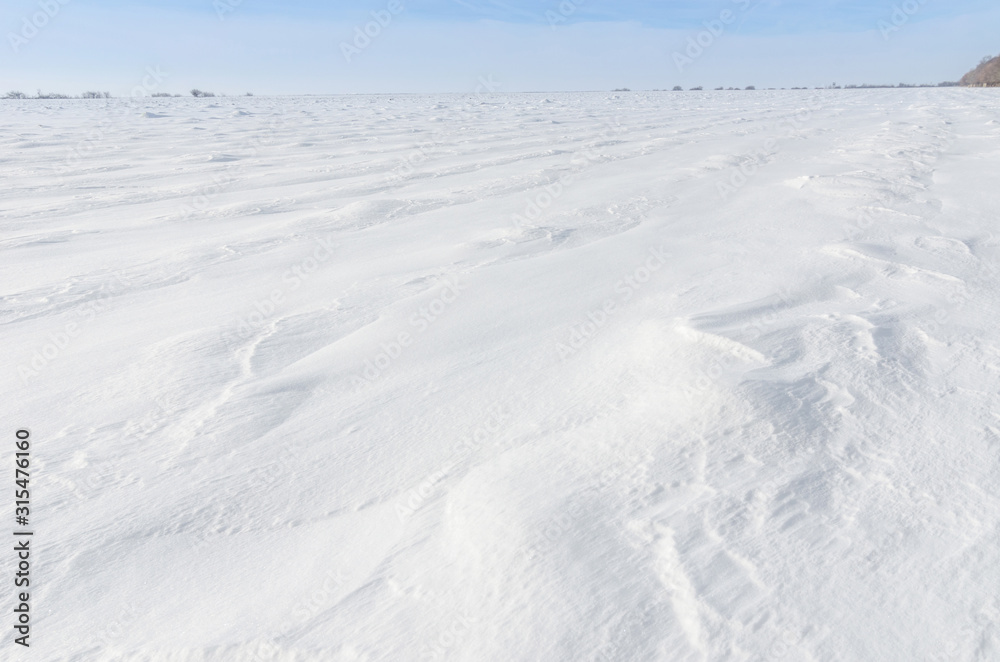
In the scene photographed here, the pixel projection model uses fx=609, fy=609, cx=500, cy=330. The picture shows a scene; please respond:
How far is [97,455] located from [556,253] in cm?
248

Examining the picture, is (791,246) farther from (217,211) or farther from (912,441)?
(217,211)

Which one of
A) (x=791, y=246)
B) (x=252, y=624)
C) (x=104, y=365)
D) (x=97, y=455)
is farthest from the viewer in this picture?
(x=791, y=246)

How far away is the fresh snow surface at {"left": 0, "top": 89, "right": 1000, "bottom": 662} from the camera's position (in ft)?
3.80

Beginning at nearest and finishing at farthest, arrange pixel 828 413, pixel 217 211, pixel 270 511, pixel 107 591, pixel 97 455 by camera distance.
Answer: pixel 107 591
pixel 270 511
pixel 828 413
pixel 97 455
pixel 217 211

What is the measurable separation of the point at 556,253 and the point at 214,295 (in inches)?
73.2

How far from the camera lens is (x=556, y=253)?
3568 mm

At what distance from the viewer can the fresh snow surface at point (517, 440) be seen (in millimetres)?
1157

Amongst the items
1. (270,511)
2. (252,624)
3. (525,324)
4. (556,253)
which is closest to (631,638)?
(252,624)

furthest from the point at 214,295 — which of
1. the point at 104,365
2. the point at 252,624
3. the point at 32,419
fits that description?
the point at 252,624

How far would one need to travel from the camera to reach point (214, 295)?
3.06 meters

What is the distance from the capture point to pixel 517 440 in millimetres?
1737

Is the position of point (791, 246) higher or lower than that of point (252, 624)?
higher

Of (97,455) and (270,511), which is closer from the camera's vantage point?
(270,511)

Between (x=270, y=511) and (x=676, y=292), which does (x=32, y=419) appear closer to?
(x=270, y=511)
